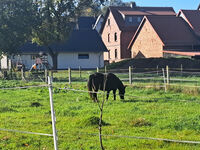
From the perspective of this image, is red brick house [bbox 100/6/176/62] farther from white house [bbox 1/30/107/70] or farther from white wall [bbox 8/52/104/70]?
white wall [bbox 8/52/104/70]

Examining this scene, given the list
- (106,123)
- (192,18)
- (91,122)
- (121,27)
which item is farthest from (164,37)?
(91,122)

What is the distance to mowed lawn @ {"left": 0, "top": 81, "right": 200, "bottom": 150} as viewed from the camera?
8.60 meters

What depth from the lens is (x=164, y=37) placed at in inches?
1908

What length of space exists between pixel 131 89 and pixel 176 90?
274 cm

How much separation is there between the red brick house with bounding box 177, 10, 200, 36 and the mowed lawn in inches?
1420

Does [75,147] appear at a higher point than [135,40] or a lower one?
lower

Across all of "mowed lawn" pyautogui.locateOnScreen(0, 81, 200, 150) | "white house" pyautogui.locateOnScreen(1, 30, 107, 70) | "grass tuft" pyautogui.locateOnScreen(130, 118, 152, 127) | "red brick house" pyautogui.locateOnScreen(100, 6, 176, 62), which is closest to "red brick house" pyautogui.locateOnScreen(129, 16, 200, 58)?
"red brick house" pyautogui.locateOnScreen(100, 6, 176, 62)

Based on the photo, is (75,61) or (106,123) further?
(75,61)

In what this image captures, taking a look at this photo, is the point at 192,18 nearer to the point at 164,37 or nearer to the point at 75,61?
the point at 164,37

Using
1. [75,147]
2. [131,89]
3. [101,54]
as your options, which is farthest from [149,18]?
[75,147]

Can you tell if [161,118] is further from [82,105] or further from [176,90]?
[176,90]

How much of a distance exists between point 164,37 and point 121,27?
1095cm

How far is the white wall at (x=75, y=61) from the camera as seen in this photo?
52031 millimetres

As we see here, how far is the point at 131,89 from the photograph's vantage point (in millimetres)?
21234
